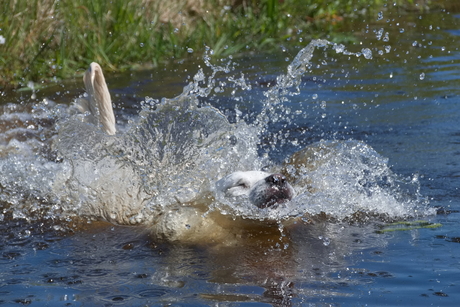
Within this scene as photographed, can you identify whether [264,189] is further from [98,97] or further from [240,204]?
Answer: [98,97]

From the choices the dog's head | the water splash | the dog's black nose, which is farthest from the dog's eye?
the dog's black nose

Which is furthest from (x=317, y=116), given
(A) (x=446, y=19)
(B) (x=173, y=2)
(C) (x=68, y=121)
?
(A) (x=446, y=19)

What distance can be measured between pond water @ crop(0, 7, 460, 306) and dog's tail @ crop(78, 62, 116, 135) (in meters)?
0.18

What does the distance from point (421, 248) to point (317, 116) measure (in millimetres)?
3376

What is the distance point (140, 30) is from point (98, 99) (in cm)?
464

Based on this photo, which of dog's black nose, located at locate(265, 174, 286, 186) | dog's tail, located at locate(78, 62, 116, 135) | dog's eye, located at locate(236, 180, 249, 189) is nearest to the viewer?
dog's black nose, located at locate(265, 174, 286, 186)

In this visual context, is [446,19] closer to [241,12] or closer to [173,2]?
[241,12]

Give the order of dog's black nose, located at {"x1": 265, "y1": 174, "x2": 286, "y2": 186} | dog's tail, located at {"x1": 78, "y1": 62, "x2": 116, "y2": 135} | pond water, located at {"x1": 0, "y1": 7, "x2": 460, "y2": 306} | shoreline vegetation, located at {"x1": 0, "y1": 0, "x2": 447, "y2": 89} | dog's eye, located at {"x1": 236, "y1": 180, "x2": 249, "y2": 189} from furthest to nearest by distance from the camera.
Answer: shoreline vegetation, located at {"x1": 0, "y1": 0, "x2": 447, "y2": 89} < dog's tail, located at {"x1": 78, "y1": 62, "x2": 116, "y2": 135} < dog's eye, located at {"x1": 236, "y1": 180, "x2": 249, "y2": 189} < dog's black nose, located at {"x1": 265, "y1": 174, "x2": 286, "y2": 186} < pond water, located at {"x1": 0, "y1": 7, "x2": 460, "y2": 306}

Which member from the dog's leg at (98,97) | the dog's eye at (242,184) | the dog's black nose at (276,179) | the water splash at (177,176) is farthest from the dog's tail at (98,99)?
the dog's black nose at (276,179)

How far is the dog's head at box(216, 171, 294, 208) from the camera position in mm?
4242

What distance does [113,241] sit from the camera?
421 cm

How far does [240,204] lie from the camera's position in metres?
4.41

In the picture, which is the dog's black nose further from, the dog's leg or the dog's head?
the dog's leg

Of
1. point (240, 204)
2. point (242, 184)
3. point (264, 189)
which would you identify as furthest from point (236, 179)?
point (264, 189)
